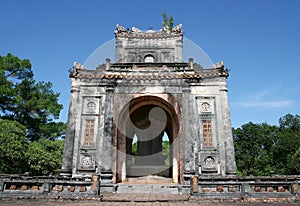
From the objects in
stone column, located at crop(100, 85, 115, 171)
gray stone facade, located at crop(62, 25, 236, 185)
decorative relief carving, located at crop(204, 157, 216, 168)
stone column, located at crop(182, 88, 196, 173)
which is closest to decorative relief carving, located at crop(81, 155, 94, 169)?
gray stone facade, located at crop(62, 25, 236, 185)

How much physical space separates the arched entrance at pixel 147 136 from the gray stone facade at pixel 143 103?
0.24 ft

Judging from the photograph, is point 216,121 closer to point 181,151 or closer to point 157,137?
point 181,151

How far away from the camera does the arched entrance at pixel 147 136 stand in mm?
15266

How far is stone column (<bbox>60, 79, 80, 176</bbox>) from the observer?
46.8ft

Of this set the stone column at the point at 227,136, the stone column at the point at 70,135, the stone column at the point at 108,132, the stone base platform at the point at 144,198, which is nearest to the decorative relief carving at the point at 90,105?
the stone column at the point at 70,135

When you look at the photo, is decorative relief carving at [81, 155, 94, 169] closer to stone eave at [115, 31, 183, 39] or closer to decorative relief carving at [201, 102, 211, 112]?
decorative relief carving at [201, 102, 211, 112]

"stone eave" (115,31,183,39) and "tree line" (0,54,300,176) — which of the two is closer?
"tree line" (0,54,300,176)

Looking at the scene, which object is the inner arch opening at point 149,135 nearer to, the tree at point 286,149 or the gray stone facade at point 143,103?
the gray stone facade at point 143,103

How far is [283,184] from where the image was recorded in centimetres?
921

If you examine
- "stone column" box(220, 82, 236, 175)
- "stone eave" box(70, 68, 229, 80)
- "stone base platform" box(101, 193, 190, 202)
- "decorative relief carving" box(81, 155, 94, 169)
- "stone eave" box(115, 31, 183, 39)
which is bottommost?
"stone base platform" box(101, 193, 190, 202)

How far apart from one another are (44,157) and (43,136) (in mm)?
6272

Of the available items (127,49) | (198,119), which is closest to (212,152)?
(198,119)

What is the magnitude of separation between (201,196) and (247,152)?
101 feet

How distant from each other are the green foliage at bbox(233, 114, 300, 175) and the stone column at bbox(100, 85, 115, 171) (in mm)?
25333
